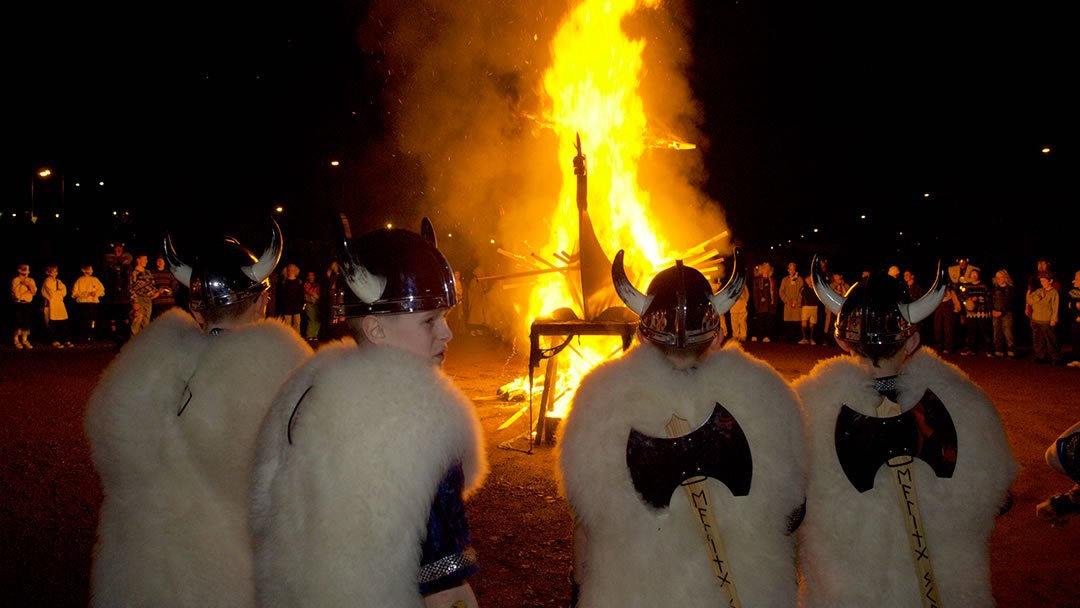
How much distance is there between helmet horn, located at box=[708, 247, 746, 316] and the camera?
271 cm

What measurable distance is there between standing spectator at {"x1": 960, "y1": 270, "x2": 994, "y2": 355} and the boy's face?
17.0 meters

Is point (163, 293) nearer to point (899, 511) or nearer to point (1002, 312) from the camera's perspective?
point (899, 511)

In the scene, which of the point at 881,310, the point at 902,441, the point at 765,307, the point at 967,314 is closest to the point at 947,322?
the point at 967,314

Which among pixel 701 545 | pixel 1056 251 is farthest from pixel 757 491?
pixel 1056 251

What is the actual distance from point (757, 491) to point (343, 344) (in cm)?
163

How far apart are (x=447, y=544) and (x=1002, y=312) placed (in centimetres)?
1723

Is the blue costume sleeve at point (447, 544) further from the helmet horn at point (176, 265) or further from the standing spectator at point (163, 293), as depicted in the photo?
the standing spectator at point (163, 293)

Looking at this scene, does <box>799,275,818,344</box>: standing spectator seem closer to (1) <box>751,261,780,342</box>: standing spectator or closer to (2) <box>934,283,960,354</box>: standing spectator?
(1) <box>751,261,780,342</box>: standing spectator

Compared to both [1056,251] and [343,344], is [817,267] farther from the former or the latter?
[1056,251]

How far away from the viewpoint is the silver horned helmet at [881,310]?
2.76 metres

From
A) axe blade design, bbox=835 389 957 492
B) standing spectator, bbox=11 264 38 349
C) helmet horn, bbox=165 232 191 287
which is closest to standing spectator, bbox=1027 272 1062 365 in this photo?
axe blade design, bbox=835 389 957 492

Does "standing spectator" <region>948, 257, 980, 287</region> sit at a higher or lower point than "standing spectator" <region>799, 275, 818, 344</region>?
higher

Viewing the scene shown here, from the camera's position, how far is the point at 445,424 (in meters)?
1.93

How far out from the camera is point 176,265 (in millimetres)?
3213
